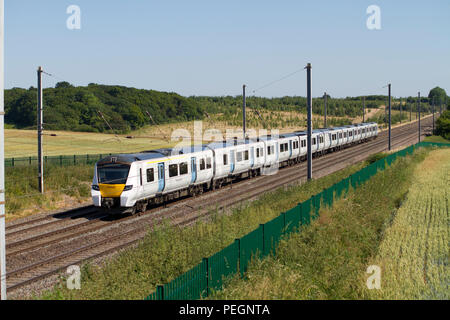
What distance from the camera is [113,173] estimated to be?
22.8 metres

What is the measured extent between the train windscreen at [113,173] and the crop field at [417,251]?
11.1 metres

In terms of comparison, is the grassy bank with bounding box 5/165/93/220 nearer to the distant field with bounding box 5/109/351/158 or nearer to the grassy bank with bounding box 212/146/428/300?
the distant field with bounding box 5/109/351/158

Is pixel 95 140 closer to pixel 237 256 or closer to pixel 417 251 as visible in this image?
pixel 417 251

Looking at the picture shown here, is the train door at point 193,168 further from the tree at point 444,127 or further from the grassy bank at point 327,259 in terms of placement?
the tree at point 444,127

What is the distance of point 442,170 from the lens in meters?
43.9

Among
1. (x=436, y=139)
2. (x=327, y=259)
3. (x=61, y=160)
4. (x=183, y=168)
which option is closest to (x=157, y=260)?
(x=327, y=259)

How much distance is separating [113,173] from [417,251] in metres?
12.9

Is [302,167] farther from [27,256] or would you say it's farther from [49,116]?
[49,116]

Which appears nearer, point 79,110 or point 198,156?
point 198,156

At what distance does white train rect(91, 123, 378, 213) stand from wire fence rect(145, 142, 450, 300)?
817cm

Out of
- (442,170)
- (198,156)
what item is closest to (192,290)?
(198,156)

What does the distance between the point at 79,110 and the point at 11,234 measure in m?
55.8

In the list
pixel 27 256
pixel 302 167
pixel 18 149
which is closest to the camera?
pixel 27 256
